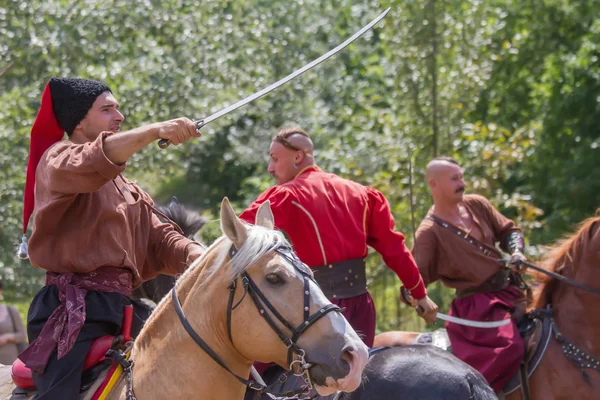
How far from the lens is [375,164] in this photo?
1191 centimetres

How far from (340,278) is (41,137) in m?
2.28

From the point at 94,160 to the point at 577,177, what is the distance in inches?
478

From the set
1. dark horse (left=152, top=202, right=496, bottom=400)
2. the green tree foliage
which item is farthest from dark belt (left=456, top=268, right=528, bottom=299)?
the green tree foliage

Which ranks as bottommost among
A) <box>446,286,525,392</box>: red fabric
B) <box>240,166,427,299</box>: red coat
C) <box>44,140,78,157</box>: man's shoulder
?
<box>446,286,525,392</box>: red fabric

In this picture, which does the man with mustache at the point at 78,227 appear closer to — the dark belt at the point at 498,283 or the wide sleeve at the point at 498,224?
the dark belt at the point at 498,283

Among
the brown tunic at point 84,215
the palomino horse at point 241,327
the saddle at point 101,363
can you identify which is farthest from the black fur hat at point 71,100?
the palomino horse at point 241,327

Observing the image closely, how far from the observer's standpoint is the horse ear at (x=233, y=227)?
11.5ft

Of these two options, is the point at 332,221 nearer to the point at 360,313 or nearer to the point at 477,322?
the point at 360,313

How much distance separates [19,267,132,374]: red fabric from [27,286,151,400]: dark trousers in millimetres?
33

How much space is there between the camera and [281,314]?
11.4 feet

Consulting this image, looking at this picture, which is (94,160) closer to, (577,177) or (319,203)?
(319,203)

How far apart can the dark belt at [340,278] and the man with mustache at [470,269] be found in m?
1.28

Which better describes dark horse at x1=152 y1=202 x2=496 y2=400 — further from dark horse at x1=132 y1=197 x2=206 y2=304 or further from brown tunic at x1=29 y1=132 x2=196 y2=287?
dark horse at x1=132 y1=197 x2=206 y2=304

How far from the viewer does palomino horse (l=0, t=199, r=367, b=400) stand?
11.2 ft
